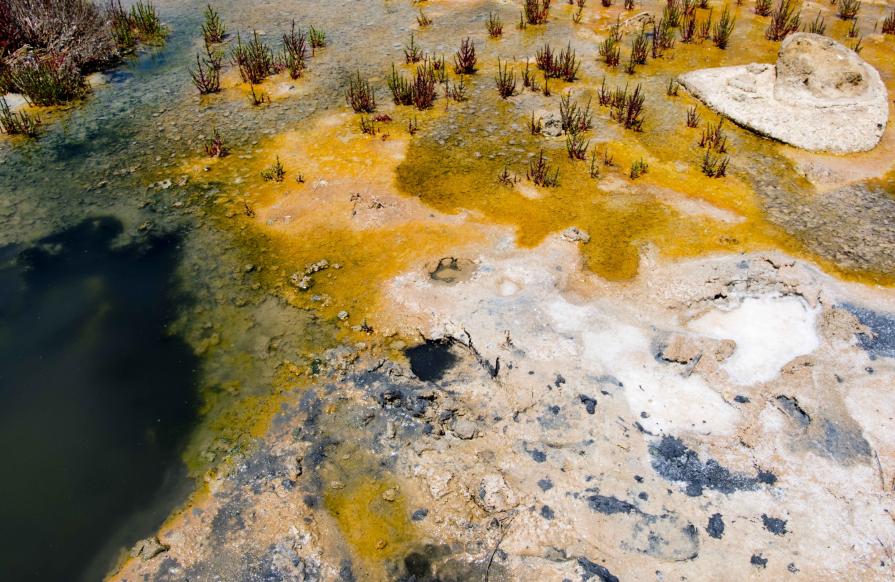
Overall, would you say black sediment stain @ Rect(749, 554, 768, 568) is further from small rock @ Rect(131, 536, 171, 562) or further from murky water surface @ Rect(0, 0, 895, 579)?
small rock @ Rect(131, 536, 171, 562)

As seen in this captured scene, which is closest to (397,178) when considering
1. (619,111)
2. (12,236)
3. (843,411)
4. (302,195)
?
(302,195)

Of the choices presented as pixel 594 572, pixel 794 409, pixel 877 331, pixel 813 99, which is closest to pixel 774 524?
→ pixel 794 409

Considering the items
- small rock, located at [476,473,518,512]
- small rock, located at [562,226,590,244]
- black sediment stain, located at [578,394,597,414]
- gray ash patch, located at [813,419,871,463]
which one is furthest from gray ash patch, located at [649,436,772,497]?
small rock, located at [562,226,590,244]

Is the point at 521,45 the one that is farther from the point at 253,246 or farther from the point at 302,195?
the point at 253,246

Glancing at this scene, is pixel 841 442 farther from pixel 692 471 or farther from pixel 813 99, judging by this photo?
pixel 813 99

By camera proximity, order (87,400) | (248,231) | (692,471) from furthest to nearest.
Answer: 1. (248,231)
2. (87,400)
3. (692,471)

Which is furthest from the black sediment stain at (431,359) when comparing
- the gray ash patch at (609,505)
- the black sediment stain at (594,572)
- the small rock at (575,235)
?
the small rock at (575,235)
